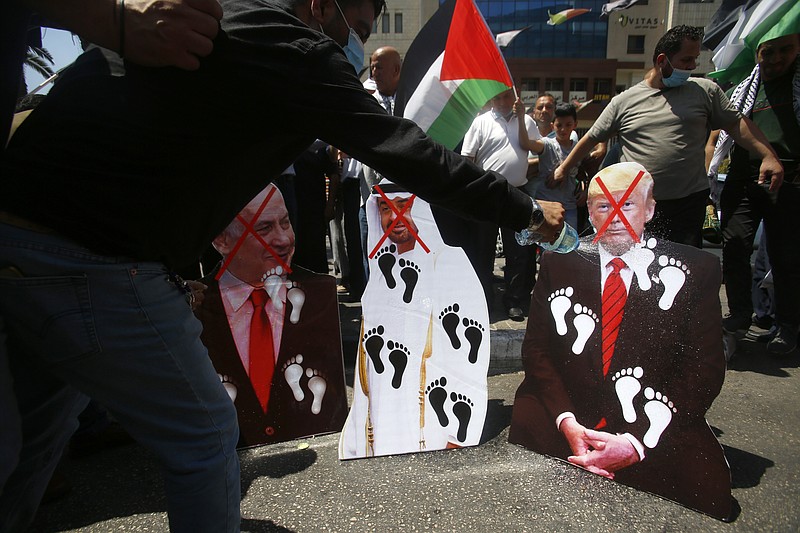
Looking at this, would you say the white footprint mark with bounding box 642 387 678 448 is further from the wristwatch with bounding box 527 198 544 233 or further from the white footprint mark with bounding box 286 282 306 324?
the white footprint mark with bounding box 286 282 306 324

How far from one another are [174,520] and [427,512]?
988mm

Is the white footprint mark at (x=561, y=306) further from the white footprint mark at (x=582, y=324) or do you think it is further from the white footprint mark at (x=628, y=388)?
the white footprint mark at (x=628, y=388)

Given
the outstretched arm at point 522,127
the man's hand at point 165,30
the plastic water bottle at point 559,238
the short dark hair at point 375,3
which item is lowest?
the plastic water bottle at point 559,238

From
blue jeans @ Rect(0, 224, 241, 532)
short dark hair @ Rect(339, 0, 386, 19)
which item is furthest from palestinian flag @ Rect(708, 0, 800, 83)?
blue jeans @ Rect(0, 224, 241, 532)

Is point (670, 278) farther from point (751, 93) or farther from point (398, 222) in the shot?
point (751, 93)

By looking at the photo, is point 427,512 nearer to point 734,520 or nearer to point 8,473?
point 734,520

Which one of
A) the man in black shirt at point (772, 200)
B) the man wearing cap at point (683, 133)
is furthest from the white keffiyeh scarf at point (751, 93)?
the man wearing cap at point (683, 133)

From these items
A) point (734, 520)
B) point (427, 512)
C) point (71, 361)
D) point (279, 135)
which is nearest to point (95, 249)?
point (71, 361)

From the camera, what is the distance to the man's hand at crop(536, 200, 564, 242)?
163 cm

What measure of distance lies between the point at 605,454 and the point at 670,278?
2.36 ft

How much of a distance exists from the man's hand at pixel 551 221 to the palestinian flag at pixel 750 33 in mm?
2482

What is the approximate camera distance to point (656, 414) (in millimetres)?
2098

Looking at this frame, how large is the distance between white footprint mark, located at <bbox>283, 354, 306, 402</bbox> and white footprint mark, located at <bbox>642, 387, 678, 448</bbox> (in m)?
1.44

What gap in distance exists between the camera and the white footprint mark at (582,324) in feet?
7.47
